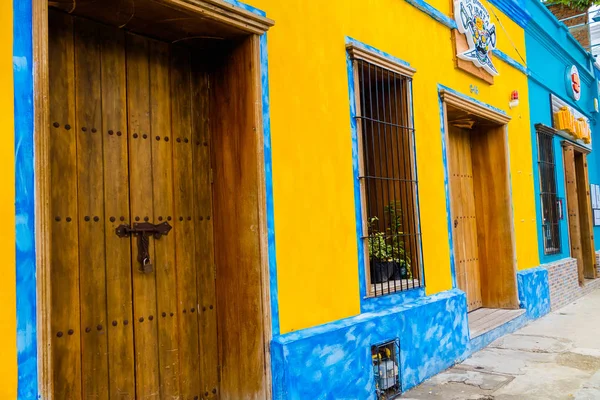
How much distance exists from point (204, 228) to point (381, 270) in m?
1.72

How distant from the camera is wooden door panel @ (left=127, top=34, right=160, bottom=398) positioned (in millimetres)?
2938

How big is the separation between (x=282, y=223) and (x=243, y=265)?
368 mm

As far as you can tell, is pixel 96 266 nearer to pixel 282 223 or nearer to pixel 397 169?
pixel 282 223

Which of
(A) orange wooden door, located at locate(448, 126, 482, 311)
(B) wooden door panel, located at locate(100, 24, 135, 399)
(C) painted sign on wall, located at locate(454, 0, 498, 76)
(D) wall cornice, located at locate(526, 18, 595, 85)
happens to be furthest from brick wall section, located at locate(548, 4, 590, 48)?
(B) wooden door panel, located at locate(100, 24, 135, 399)

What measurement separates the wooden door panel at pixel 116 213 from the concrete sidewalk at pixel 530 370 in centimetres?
230

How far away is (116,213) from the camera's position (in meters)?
2.88

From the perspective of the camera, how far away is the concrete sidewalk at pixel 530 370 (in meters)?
4.07

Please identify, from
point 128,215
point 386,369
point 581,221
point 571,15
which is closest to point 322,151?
point 128,215

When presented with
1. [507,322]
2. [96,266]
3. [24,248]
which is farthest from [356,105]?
[507,322]

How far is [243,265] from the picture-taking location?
321 cm

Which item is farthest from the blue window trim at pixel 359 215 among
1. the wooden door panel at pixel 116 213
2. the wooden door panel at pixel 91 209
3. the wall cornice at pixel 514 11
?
the wall cornice at pixel 514 11

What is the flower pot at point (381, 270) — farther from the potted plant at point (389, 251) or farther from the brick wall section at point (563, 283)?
the brick wall section at point (563, 283)

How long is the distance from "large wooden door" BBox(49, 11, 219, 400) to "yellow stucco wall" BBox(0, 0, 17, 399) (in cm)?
46

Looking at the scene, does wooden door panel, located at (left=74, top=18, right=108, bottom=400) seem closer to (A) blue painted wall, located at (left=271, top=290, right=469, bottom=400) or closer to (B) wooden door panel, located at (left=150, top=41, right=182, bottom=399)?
(B) wooden door panel, located at (left=150, top=41, right=182, bottom=399)
